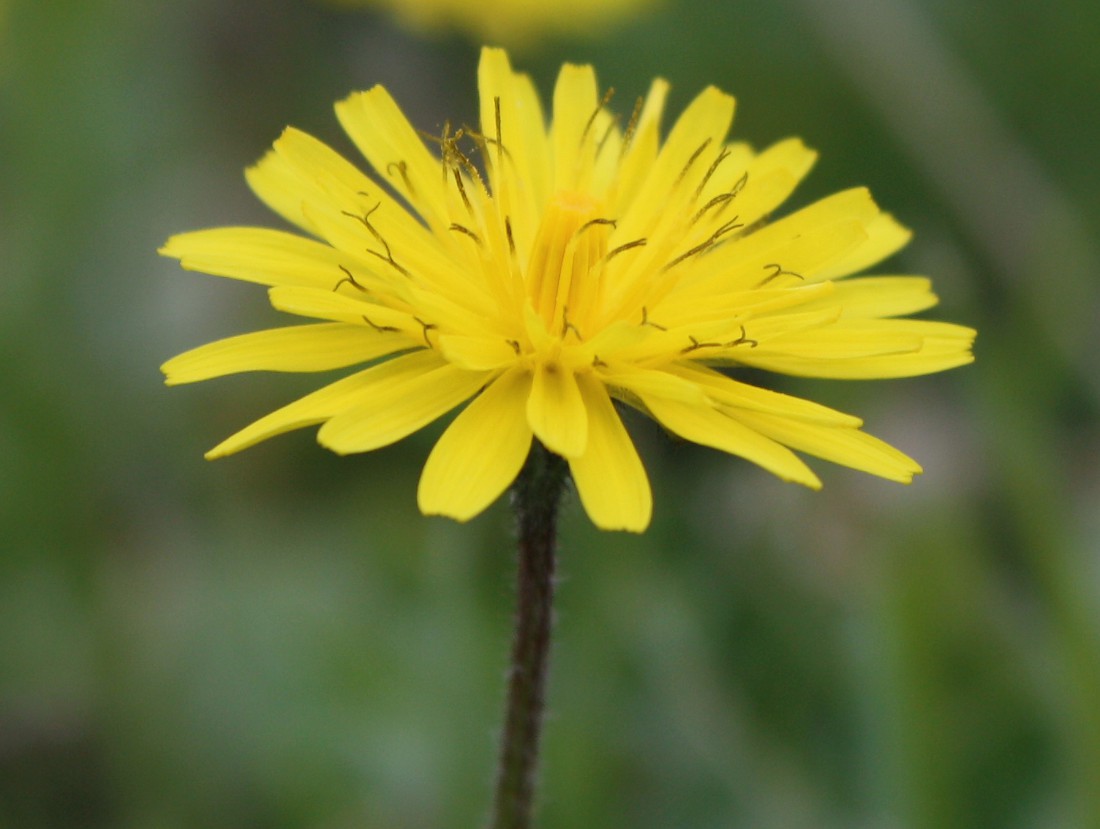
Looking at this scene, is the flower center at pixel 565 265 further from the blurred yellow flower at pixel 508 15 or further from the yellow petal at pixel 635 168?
the blurred yellow flower at pixel 508 15

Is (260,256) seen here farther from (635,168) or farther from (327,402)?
(635,168)

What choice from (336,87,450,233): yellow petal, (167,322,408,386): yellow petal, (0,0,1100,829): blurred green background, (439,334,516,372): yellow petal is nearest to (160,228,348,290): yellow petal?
(167,322,408,386): yellow petal

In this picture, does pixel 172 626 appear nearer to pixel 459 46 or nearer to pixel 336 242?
pixel 336 242

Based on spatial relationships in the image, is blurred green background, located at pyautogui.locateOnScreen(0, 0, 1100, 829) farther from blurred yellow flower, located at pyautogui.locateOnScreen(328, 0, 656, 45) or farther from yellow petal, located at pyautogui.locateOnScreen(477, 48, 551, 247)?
blurred yellow flower, located at pyautogui.locateOnScreen(328, 0, 656, 45)

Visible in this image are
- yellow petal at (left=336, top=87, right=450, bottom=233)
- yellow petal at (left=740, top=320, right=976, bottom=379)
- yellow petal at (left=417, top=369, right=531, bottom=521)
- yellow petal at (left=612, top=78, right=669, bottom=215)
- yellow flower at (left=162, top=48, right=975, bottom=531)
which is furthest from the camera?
yellow petal at (left=612, top=78, right=669, bottom=215)

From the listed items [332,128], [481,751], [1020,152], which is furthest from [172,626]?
[1020,152]

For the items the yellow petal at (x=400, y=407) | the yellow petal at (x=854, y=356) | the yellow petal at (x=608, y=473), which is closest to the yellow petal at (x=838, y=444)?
the yellow petal at (x=854, y=356)

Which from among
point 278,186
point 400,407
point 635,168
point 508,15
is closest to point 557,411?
point 400,407
